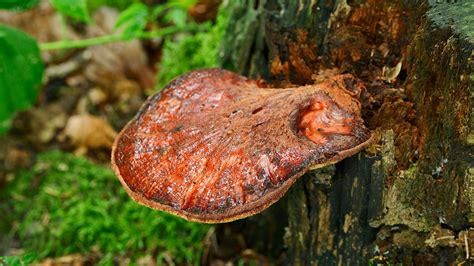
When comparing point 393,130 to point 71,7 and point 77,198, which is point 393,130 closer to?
point 71,7

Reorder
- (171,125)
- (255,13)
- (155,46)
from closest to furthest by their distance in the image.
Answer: (171,125) < (255,13) < (155,46)

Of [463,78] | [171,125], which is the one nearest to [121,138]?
[171,125]

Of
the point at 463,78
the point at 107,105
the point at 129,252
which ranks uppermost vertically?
the point at 463,78

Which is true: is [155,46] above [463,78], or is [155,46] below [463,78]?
below

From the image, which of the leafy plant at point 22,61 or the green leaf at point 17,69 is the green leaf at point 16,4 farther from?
the green leaf at point 17,69

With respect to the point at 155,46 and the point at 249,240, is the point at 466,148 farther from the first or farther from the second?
the point at 155,46

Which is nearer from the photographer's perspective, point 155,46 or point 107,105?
point 107,105

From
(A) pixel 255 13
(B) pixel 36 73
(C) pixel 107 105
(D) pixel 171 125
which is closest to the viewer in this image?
(D) pixel 171 125
